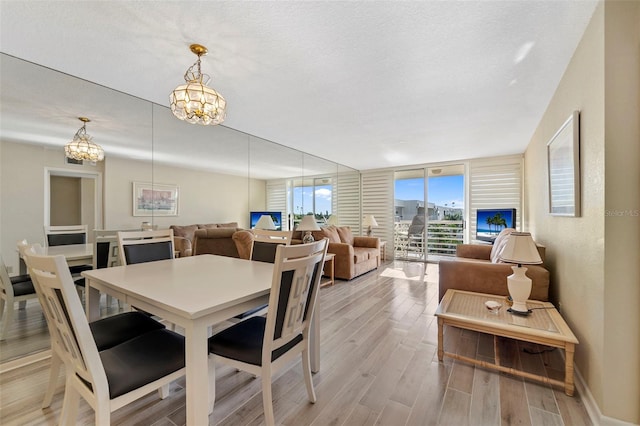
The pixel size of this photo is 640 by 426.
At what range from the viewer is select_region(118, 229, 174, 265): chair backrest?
213cm

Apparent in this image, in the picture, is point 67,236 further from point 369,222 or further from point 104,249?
point 369,222

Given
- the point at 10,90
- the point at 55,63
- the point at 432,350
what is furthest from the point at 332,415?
the point at 10,90

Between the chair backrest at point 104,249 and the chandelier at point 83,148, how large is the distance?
2.37 feet

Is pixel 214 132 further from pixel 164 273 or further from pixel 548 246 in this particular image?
pixel 548 246

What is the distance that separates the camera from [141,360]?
4.13 ft

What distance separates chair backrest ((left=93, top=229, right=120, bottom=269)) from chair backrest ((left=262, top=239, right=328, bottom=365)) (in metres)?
2.23

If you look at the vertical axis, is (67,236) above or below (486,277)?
above

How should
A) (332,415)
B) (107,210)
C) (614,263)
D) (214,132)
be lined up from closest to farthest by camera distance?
(614,263), (332,415), (107,210), (214,132)

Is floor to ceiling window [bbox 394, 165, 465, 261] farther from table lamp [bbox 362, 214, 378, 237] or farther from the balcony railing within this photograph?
table lamp [bbox 362, 214, 378, 237]

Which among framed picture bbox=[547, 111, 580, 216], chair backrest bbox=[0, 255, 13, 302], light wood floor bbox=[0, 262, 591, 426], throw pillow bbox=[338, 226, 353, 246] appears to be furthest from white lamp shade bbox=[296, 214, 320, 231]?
chair backrest bbox=[0, 255, 13, 302]

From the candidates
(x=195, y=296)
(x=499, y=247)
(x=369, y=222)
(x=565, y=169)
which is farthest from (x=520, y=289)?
(x=369, y=222)

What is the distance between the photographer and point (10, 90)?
214cm

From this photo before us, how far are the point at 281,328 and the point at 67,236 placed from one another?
2.41m

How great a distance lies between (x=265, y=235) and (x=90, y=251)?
64.3 inches
